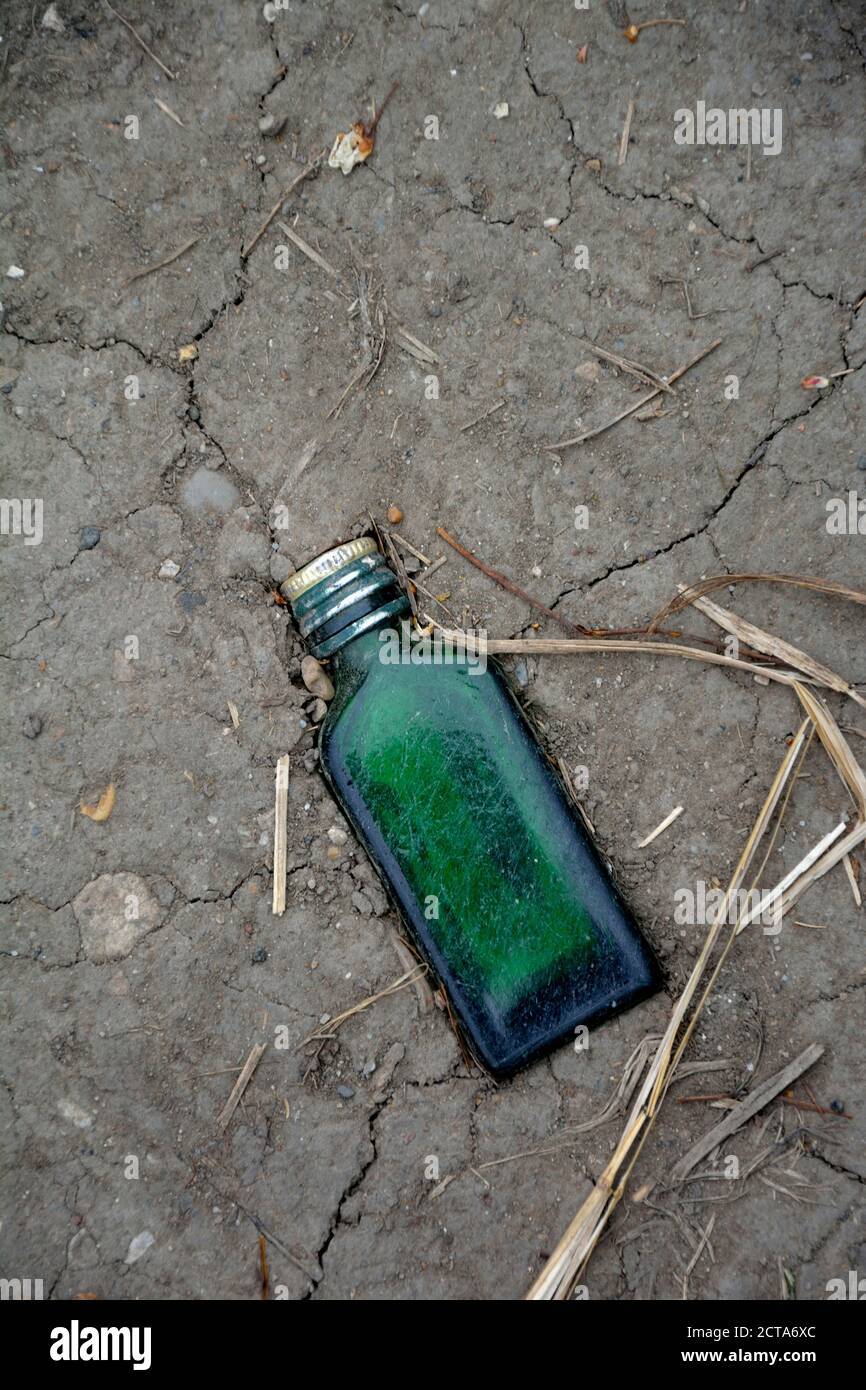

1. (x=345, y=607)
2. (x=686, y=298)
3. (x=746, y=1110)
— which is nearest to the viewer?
(x=345, y=607)

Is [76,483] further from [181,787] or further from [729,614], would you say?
[729,614]

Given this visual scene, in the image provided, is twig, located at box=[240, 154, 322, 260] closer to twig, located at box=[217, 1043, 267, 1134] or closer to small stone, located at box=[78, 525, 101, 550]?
small stone, located at box=[78, 525, 101, 550]

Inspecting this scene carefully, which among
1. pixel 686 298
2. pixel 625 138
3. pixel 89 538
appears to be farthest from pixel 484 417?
pixel 89 538

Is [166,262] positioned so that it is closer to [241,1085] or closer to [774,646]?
[774,646]

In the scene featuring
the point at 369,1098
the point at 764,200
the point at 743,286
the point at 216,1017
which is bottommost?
the point at 369,1098
